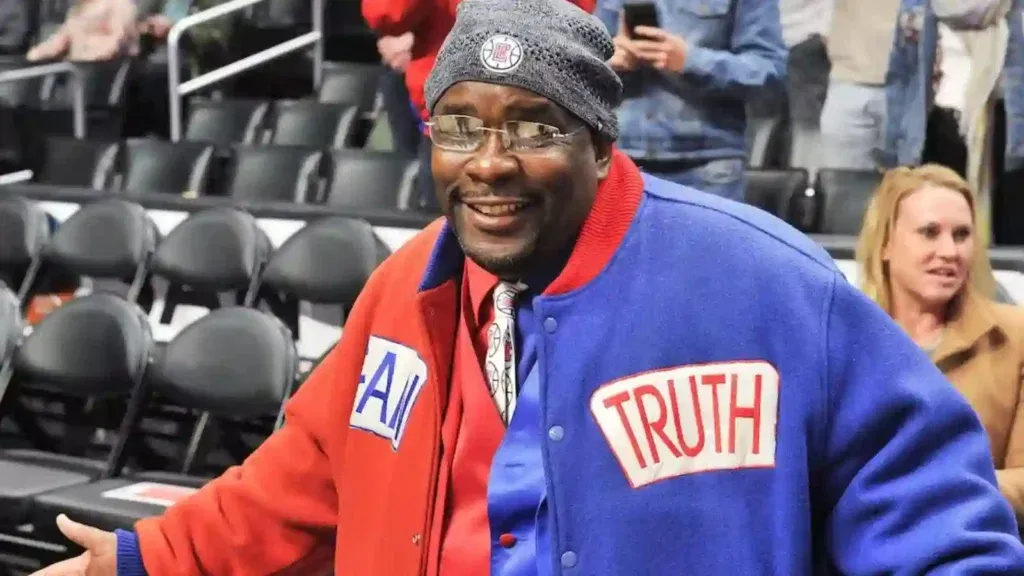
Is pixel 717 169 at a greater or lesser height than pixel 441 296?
greater

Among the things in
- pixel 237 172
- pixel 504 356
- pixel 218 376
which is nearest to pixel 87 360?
pixel 218 376

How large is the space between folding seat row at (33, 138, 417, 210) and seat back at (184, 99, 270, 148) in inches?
18.1

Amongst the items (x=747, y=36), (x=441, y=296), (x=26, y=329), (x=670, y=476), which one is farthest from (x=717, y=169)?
(x=26, y=329)

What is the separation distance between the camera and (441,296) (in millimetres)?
1431

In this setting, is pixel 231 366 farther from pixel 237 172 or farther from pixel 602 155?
pixel 602 155

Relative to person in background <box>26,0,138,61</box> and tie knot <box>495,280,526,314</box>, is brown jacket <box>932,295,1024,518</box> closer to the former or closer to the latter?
tie knot <box>495,280,526,314</box>

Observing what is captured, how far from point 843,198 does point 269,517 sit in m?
2.74

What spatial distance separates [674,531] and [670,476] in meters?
0.05

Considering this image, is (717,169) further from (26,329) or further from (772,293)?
(26,329)

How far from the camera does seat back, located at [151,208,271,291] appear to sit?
386 cm

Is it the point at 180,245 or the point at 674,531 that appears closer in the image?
the point at 674,531

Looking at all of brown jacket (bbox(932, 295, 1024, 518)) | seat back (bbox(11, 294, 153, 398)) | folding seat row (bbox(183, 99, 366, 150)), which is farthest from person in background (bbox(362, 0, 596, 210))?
folding seat row (bbox(183, 99, 366, 150))

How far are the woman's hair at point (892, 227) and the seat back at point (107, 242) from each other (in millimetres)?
2395

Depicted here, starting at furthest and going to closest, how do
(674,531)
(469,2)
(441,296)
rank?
Result: (441,296) < (469,2) < (674,531)
